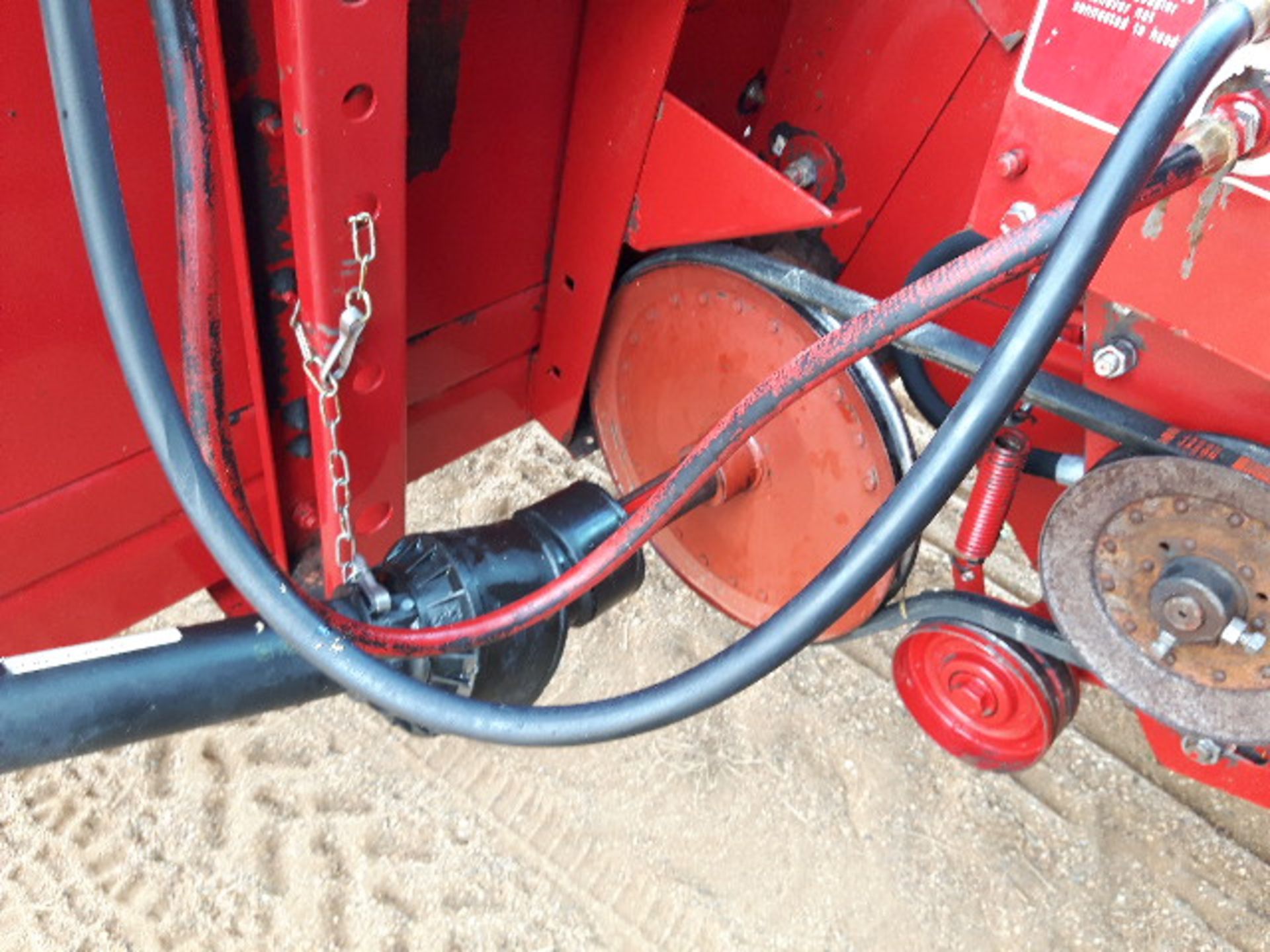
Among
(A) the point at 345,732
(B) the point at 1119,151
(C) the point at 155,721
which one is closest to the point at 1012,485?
(B) the point at 1119,151

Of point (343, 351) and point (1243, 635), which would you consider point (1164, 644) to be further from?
point (343, 351)

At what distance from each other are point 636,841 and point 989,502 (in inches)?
36.0

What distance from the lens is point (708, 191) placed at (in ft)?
4.40

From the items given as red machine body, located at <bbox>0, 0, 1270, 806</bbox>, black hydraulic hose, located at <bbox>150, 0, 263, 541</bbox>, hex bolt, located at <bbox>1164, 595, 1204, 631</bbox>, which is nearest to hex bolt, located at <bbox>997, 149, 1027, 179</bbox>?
red machine body, located at <bbox>0, 0, 1270, 806</bbox>

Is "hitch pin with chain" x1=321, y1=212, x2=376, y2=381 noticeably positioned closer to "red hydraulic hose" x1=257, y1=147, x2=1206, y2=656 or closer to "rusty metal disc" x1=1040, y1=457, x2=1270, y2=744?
"red hydraulic hose" x1=257, y1=147, x2=1206, y2=656

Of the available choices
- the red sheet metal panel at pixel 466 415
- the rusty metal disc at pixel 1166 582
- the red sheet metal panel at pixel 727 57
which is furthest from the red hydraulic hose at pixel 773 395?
the red sheet metal panel at pixel 727 57

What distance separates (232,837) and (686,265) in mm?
1234

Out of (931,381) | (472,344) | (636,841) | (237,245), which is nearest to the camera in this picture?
(237,245)

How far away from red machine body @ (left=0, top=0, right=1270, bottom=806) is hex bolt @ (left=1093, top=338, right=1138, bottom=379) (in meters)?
0.02

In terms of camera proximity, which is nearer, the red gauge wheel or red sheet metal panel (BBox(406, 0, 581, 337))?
red sheet metal panel (BBox(406, 0, 581, 337))

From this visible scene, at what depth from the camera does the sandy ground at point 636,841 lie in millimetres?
1807

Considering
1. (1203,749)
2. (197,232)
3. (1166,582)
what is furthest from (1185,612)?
(197,232)

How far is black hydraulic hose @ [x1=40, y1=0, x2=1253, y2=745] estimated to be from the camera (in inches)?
28.3

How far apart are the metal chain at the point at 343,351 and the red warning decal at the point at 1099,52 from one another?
641mm
